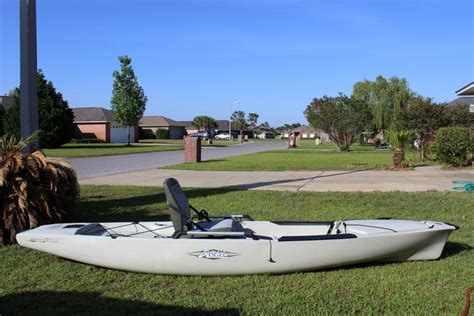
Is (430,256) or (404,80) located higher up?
(404,80)

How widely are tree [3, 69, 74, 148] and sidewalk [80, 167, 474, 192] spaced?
22.4m

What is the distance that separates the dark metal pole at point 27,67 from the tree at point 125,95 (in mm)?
39318

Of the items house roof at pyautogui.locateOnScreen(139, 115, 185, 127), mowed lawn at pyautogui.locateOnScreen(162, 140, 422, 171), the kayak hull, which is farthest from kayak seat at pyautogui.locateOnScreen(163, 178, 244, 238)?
house roof at pyautogui.locateOnScreen(139, 115, 185, 127)

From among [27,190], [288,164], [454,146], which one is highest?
[454,146]

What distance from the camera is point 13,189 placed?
23.0ft

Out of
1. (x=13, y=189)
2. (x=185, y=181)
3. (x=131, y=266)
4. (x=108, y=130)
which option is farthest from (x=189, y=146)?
(x=108, y=130)

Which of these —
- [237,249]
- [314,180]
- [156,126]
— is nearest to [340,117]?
[314,180]

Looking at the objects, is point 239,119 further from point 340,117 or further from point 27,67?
point 27,67

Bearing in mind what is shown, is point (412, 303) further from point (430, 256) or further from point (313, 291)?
point (430, 256)

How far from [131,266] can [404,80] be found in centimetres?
5913

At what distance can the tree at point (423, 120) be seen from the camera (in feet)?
72.5

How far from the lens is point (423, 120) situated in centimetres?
2223

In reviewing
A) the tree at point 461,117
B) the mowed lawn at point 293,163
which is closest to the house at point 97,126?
the mowed lawn at point 293,163

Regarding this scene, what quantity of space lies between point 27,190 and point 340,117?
1330 inches
